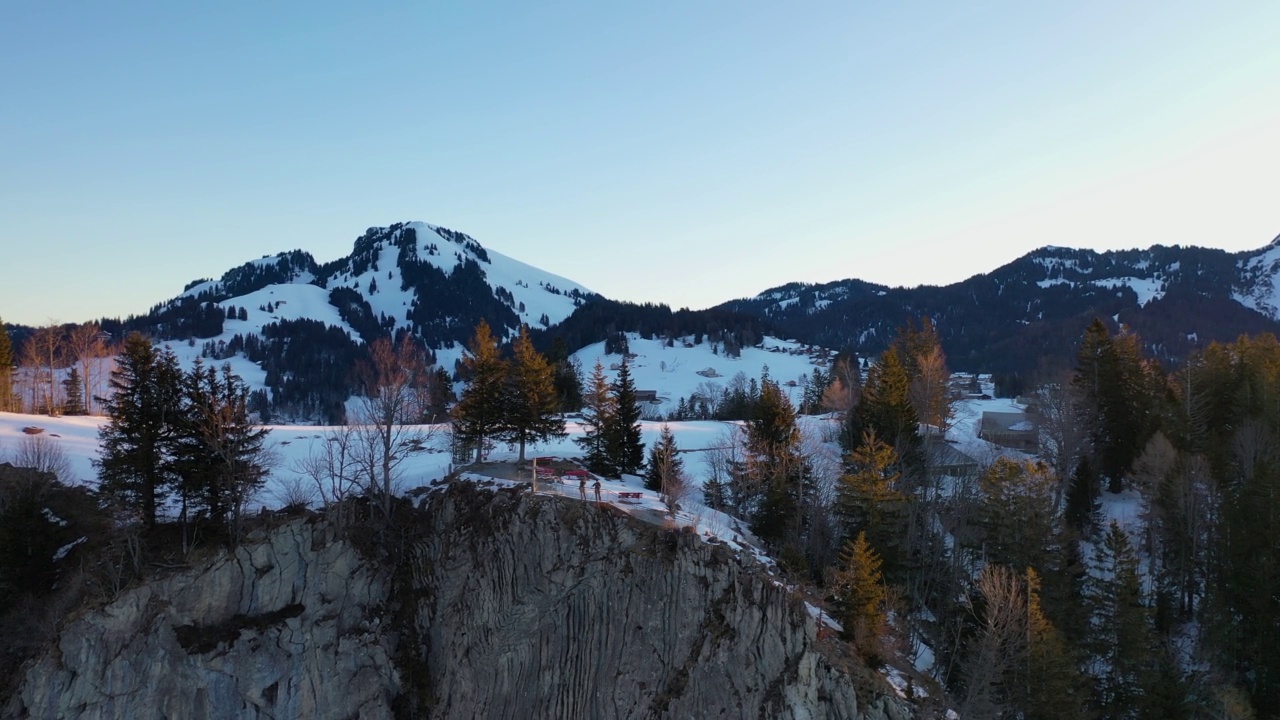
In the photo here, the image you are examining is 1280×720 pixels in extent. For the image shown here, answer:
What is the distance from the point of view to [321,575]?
92.7 ft

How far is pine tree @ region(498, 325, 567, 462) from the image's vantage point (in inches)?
1387

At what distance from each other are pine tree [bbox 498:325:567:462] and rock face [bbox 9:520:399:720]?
1051 centimetres

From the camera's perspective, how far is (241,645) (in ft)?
85.9

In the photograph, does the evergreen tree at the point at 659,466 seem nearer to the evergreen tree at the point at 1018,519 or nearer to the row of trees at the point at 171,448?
the evergreen tree at the point at 1018,519

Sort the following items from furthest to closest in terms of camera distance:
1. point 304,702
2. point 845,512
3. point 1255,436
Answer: point 1255,436
point 845,512
point 304,702

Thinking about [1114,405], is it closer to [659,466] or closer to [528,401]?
[659,466]

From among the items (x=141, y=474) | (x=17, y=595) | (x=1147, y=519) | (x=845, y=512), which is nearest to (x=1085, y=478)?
(x=1147, y=519)

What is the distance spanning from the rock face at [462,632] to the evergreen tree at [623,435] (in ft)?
30.2

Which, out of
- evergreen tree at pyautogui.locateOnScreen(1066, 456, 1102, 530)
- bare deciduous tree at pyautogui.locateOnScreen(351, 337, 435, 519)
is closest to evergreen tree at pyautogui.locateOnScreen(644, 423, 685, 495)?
bare deciduous tree at pyautogui.locateOnScreen(351, 337, 435, 519)

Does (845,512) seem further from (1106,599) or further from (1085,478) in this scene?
(1085,478)

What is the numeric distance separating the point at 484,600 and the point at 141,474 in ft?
59.1

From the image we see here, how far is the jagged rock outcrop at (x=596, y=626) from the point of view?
2152 centimetres

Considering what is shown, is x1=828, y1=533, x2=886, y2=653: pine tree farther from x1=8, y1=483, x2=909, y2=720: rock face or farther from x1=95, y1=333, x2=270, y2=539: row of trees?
x1=95, y1=333, x2=270, y2=539: row of trees

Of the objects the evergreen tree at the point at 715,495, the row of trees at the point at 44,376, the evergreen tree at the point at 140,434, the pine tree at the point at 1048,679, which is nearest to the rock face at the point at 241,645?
the evergreen tree at the point at 140,434
